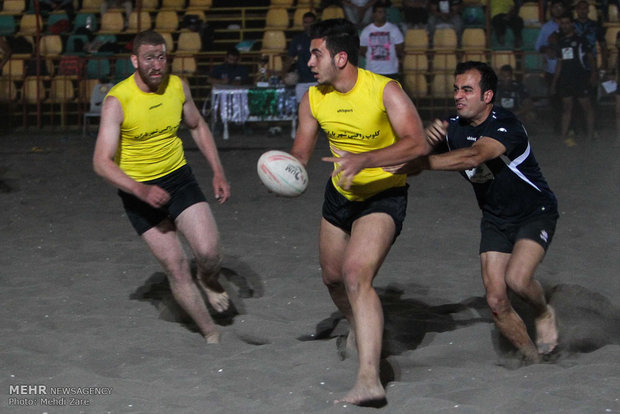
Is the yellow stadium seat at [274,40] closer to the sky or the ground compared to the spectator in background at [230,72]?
closer to the sky

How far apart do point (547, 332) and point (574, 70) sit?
11183 mm

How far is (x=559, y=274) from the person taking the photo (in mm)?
6781

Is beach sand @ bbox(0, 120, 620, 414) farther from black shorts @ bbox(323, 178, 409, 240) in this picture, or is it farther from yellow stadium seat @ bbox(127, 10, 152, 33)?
yellow stadium seat @ bbox(127, 10, 152, 33)

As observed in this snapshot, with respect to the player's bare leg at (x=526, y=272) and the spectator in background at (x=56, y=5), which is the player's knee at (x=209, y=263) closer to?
the player's bare leg at (x=526, y=272)

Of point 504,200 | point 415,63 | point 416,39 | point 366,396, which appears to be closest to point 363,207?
point 504,200

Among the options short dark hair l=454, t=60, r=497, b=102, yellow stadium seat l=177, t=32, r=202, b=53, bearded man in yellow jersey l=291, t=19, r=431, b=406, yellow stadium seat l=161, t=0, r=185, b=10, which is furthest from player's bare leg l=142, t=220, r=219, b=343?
yellow stadium seat l=161, t=0, r=185, b=10

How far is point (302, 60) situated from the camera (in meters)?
15.8

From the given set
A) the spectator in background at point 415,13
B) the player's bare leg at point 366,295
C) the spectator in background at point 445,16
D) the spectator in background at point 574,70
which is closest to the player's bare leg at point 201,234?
the player's bare leg at point 366,295

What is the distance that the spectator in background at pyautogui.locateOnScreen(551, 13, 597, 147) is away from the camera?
15352 millimetres

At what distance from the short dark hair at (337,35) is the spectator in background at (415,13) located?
1362cm

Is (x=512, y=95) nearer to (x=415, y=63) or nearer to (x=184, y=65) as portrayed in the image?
(x=415, y=63)

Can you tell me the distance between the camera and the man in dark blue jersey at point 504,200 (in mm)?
4863

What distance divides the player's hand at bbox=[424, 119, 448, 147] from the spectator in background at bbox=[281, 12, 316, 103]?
410 inches

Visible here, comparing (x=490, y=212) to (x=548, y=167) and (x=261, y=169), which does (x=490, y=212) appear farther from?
(x=548, y=167)
